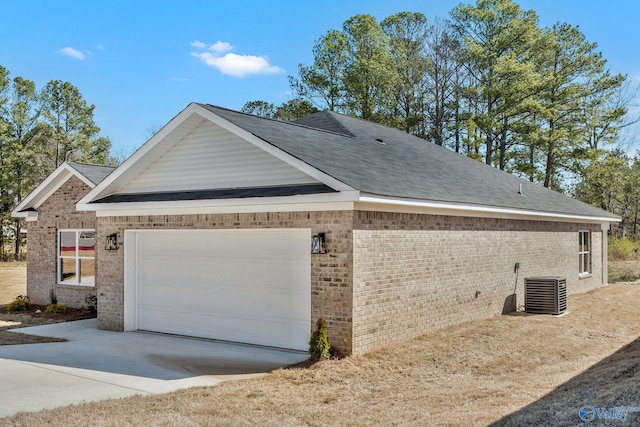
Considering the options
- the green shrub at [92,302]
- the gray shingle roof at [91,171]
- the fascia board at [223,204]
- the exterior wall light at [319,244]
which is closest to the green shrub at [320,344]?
the exterior wall light at [319,244]

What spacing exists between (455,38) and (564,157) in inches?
439

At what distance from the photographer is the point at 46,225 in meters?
18.8

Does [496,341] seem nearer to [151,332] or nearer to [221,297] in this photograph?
[221,297]

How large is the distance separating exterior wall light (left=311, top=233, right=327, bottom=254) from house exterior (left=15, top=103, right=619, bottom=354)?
0.03 m

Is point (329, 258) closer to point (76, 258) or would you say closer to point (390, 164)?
point (390, 164)

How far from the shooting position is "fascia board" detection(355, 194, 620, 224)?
10.1 metres

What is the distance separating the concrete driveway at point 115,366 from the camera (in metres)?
8.09

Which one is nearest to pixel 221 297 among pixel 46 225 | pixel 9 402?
pixel 9 402

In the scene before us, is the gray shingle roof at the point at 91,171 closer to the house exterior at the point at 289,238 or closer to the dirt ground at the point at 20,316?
the dirt ground at the point at 20,316

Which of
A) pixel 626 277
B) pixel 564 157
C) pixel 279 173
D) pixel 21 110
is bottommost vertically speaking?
pixel 626 277

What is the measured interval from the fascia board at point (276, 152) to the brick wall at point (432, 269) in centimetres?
68

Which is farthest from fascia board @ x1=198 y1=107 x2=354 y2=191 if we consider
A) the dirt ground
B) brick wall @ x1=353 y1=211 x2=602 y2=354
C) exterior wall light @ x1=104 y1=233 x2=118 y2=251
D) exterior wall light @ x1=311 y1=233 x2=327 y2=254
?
the dirt ground

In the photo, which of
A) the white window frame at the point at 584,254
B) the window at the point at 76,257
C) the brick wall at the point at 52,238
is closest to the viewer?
the window at the point at 76,257

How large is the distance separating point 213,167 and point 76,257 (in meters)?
8.31
